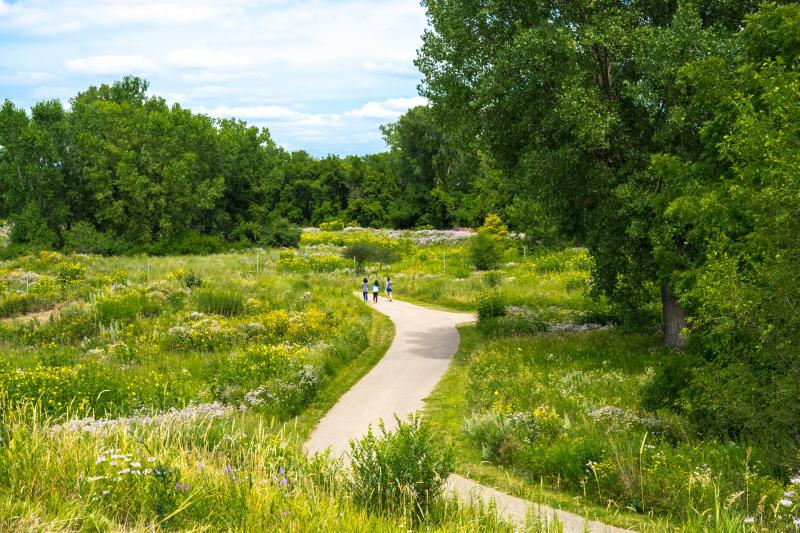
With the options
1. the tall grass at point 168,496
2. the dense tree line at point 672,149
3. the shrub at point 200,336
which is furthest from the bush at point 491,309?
the tall grass at point 168,496

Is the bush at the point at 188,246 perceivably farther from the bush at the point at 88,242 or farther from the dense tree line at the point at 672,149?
the dense tree line at the point at 672,149

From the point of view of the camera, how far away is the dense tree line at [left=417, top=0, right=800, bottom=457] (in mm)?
8234

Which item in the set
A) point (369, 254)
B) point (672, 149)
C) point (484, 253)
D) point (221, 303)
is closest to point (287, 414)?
point (672, 149)

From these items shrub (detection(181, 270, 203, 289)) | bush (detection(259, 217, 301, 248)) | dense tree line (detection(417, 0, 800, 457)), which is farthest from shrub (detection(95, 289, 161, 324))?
bush (detection(259, 217, 301, 248))

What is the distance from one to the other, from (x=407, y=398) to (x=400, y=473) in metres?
7.14

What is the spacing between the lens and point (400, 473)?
25.0ft

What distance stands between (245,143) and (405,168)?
20981 mm

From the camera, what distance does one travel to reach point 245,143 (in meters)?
66.8

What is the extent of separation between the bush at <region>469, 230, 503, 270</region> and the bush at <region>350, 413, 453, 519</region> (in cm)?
3257

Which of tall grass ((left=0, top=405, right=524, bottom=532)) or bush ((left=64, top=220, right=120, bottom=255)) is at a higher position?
bush ((left=64, top=220, right=120, bottom=255))

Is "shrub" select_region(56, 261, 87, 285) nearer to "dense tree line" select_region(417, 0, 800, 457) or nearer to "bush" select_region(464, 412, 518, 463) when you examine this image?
"dense tree line" select_region(417, 0, 800, 457)

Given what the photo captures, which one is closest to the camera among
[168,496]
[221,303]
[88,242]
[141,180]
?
[168,496]

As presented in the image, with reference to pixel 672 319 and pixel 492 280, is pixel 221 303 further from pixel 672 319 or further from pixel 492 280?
pixel 672 319

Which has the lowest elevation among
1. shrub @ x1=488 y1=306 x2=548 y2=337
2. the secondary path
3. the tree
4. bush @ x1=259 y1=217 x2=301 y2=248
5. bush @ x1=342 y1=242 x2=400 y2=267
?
the secondary path
